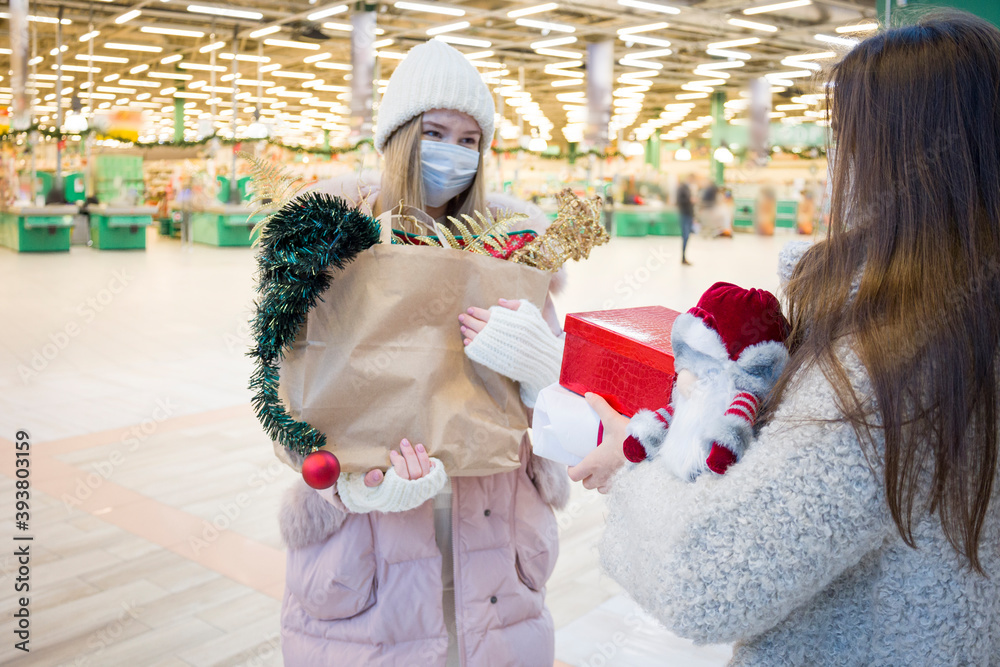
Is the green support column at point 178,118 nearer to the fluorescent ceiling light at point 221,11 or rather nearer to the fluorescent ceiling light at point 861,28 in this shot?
the fluorescent ceiling light at point 221,11

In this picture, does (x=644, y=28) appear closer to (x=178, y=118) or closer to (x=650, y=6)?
(x=650, y=6)

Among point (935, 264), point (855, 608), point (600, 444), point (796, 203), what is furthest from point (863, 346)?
point (796, 203)

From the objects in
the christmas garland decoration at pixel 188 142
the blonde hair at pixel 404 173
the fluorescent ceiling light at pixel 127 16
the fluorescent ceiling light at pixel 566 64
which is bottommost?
the blonde hair at pixel 404 173

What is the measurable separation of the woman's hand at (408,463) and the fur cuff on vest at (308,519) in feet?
0.63

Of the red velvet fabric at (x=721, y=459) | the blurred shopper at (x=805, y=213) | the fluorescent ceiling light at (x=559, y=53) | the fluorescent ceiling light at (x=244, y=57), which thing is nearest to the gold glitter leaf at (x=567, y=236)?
the red velvet fabric at (x=721, y=459)

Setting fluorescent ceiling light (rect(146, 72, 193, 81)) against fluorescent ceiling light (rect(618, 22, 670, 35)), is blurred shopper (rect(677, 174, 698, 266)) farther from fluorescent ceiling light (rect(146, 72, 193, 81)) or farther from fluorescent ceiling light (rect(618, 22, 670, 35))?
fluorescent ceiling light (rect(146, 72, 193, 81))

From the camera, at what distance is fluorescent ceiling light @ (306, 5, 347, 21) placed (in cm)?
1361

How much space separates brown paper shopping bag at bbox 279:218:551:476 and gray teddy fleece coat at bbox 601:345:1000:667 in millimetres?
496

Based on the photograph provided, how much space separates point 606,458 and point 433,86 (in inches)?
37.3

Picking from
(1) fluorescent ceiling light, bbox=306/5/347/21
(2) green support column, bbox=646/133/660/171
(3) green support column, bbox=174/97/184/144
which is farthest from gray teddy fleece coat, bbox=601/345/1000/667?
(2) green support column, bbox=646/133/660/171

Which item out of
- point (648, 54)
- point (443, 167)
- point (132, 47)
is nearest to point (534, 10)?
point (648, 54)

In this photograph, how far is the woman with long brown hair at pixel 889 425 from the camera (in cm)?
68

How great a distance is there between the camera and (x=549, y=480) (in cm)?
154

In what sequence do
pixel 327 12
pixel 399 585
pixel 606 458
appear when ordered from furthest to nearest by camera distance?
pixel 327 12
pixel 399 585
pixel 606 458
